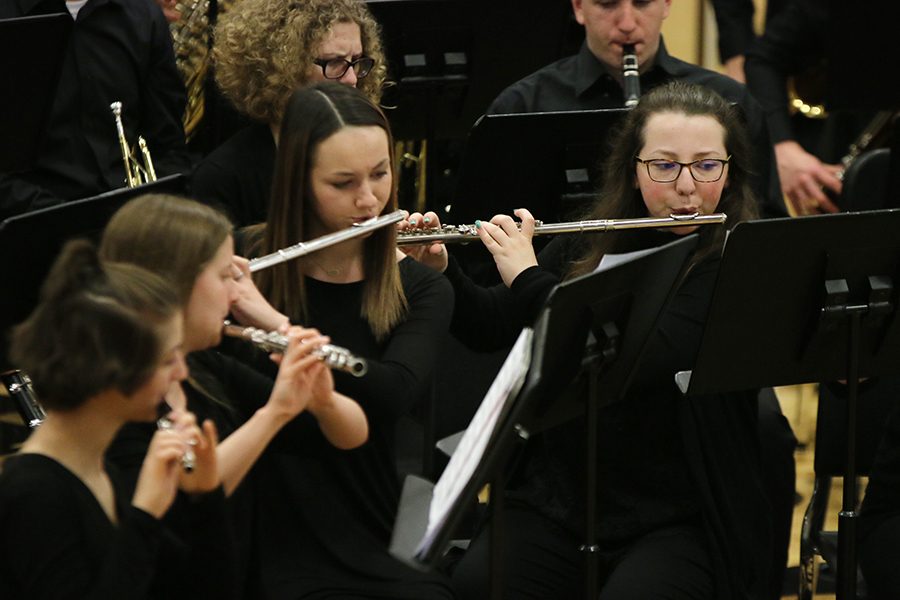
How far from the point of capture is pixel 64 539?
5.29 ft

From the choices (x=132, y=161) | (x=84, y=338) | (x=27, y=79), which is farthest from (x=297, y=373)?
(x=132, y=161)

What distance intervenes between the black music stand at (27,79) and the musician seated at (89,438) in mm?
1008

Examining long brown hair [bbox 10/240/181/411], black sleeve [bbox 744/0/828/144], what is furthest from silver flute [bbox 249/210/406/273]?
black sleeve [bbox 744/0/828/144]

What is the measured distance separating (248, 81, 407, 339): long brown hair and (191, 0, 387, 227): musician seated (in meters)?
0.56

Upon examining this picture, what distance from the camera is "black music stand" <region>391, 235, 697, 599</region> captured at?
1.68 m

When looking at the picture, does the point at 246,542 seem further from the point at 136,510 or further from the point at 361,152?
the point at 361,152

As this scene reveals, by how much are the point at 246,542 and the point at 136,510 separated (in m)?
0.38

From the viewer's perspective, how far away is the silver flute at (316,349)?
1851 mm

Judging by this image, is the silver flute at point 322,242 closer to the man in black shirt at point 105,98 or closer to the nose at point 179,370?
the nose at point 179,370

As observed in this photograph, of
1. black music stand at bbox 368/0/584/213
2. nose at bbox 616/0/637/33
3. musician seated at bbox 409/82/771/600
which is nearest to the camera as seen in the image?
musician seated at bbox 409/82/771/600

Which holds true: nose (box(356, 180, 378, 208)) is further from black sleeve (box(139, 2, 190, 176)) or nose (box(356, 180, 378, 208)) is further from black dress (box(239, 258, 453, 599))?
black sleeve (box(139, 2, 190, 176))

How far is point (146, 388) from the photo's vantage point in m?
1.64

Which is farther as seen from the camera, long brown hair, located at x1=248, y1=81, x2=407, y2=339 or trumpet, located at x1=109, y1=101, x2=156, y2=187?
trumpet, located at x1=109, y1=101, x2=156, y2=187

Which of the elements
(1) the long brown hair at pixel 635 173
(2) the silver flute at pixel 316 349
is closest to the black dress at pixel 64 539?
(2) the silver flute at pixel 316 349
